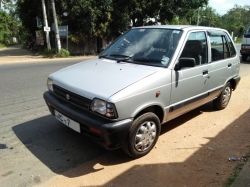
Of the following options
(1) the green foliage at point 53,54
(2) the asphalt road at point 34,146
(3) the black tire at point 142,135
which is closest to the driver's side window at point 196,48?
(3) the black tire at point 142,135

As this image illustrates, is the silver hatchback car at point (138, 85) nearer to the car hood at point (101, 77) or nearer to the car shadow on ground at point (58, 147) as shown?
the car hood at point (101, 77)

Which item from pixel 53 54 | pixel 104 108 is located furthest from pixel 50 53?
pixel 104 108

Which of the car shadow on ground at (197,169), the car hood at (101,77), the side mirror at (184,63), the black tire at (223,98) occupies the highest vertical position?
the side mirror at (184,63)

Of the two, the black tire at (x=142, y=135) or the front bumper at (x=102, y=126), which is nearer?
the front bumper at (x=102, y=126)

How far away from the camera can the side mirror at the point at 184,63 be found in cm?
332

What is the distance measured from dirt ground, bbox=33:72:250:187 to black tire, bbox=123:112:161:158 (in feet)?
0.45

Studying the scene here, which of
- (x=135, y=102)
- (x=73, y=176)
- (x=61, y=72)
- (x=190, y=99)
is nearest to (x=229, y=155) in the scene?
(x=190, y=99)

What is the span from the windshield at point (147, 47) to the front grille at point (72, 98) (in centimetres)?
100

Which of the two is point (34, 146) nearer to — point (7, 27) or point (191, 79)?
point (191, 79)

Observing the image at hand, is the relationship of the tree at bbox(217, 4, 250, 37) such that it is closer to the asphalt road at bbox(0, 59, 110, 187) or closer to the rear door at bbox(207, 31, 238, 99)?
the rear door at bbox(207, 31, 238, 99)

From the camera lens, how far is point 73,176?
2822 millimetres

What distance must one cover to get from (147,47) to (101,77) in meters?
0.98

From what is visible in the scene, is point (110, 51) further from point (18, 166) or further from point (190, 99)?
point (18, 166)

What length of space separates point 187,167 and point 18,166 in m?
2.17
